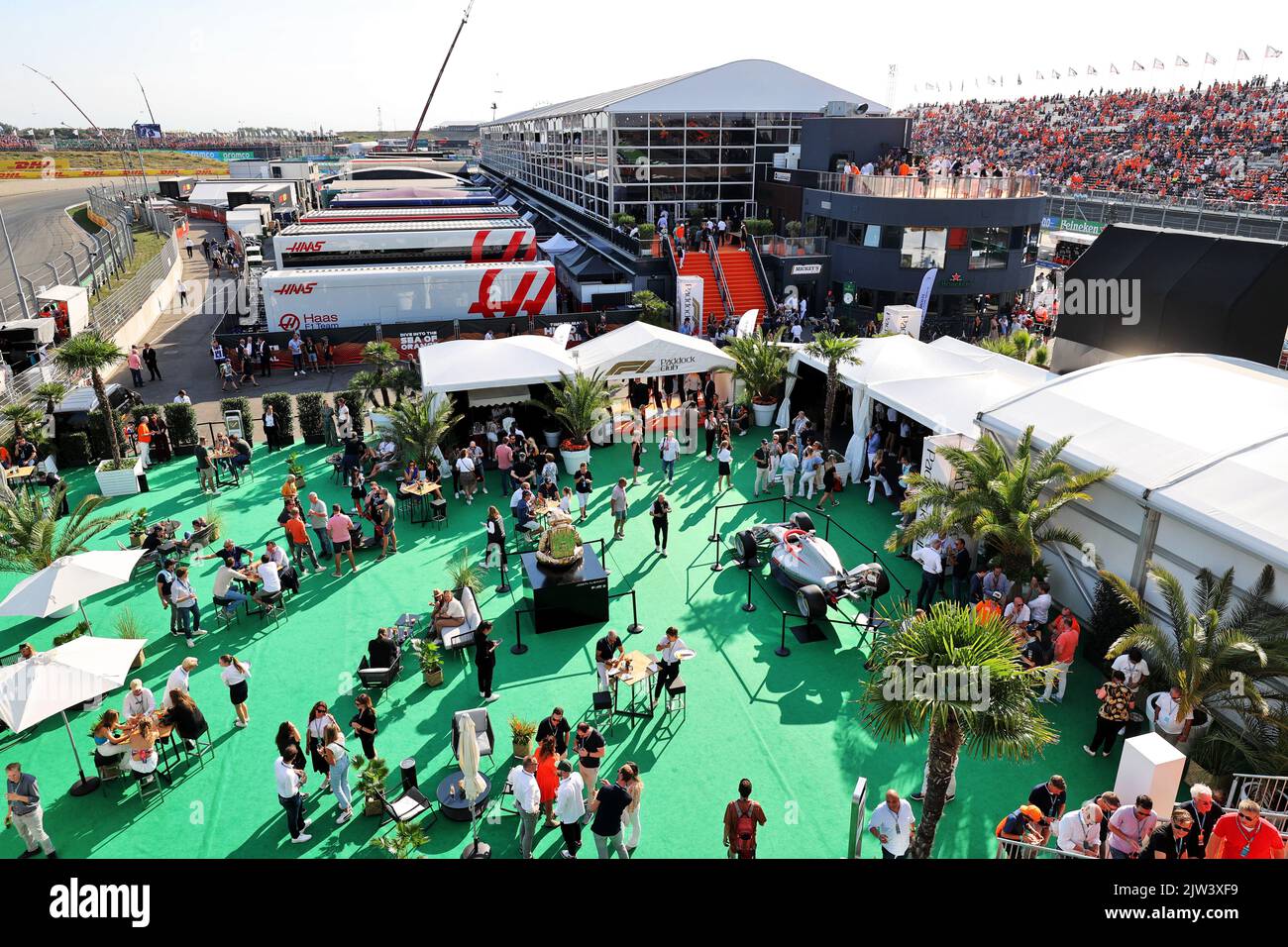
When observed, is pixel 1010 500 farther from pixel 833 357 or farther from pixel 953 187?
pixel 953 187

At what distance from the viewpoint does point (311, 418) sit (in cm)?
2139

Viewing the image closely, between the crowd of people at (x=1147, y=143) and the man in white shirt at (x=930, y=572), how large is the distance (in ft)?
71.6

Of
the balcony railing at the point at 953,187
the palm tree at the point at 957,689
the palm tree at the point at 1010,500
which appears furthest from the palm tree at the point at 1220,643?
the balcony railing at the point at 953,187

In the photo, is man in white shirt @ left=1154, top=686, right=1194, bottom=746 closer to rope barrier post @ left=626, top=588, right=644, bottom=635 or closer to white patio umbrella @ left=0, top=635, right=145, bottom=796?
rope barrier post @ left=626, top=588, right=644, bottom=635

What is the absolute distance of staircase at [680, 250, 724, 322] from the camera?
105ft

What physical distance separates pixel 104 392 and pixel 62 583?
8.44m

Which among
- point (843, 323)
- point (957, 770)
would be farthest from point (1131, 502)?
point (843, 323)

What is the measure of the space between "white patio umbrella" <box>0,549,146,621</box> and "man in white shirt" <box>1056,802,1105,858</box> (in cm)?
1293

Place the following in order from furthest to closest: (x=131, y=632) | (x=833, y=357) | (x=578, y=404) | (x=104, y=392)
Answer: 1. (x=578, y=404)
2. (x=104, y=392)
3. (x=833, y=357)
4. (x=131, y=632)

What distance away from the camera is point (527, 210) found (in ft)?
188

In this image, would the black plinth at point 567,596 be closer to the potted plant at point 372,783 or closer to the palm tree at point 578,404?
the potted plant at point 372,783

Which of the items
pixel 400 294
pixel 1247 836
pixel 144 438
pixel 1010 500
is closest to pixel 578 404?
pixel 1010 500

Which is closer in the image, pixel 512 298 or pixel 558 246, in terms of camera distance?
pixel 512 298
